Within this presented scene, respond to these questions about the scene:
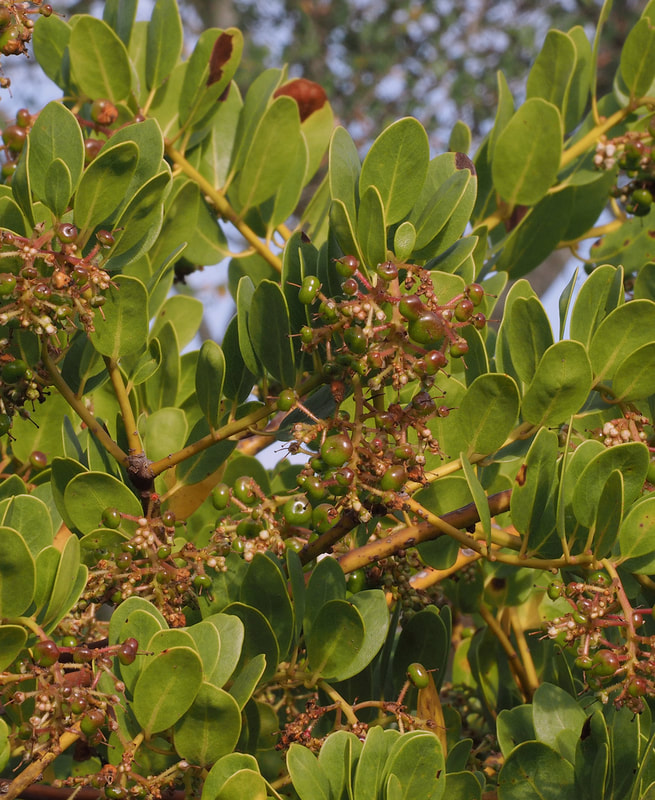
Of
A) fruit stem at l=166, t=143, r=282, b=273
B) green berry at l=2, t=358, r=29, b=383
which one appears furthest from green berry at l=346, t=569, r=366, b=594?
fruit stem at l=166, t=143, r=282, b=273

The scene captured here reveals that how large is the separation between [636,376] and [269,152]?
0.68 metres

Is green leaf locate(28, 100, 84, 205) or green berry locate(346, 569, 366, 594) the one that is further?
green berry locate(346, 569, 366, 594)

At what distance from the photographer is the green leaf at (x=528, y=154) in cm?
145

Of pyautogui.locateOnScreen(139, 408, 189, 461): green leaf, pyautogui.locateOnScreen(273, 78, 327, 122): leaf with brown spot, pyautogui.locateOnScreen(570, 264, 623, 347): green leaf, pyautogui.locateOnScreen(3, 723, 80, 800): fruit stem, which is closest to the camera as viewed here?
pyautogui.locateOnScreen(3, 723, 80, 800): fruit stem

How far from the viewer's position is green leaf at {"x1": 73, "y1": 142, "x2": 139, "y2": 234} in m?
0.98

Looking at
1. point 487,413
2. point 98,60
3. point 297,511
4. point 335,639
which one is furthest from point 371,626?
point 98,60

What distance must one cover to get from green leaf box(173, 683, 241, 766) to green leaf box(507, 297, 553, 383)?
0.48 m

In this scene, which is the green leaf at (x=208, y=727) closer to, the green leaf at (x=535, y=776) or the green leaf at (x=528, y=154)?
the green leaf at (x=535, y=776)

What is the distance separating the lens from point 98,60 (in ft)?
4.76

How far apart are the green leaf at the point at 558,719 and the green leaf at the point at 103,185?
701 millimetres

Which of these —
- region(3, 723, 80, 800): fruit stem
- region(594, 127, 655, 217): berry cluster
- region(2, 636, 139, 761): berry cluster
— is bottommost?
region(3, 723, 80, 800): fruit stem

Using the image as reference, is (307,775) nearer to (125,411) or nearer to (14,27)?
(125,411)

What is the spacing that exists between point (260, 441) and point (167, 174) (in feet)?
2.02

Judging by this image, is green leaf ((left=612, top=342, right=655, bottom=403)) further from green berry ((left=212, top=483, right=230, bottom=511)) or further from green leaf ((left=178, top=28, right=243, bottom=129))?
green leaf ((left=178, top=28, right=243, bottom=129))
